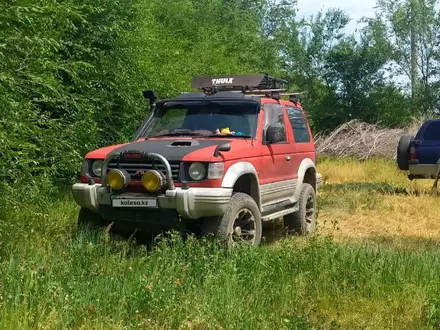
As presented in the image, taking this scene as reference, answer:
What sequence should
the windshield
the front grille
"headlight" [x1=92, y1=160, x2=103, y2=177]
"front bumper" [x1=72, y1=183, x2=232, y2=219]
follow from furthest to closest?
the windshield
"headlight" [x1=92, y1=160, x2=103, y2=177]
the front grille
"front bumper" [x1=72, y1=183, x2=232, y2=219]

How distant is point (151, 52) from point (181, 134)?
22.8 ft

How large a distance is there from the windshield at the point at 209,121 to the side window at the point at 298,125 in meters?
1.20

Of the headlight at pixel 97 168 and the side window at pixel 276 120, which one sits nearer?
the headlight at pixel 97 168

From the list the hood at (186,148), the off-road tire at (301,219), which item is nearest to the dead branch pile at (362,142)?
the off-road tire at (301,219)

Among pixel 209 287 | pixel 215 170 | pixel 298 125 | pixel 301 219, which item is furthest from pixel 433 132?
pixel 209 287

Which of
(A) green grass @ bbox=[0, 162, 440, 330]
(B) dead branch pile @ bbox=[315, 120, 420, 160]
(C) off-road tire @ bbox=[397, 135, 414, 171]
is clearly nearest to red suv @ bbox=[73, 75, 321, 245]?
(A) green grass @ bbox=[0, 162, 440, 330]

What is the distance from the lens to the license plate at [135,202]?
20.0ft

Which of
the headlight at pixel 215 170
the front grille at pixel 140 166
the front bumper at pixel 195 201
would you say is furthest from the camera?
the front grille at pixel 140 166

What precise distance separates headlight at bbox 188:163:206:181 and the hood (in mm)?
72

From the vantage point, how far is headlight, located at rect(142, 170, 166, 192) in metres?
6.05

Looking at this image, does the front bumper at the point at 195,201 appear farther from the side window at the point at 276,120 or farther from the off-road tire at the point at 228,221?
the side window at the point at 276,120

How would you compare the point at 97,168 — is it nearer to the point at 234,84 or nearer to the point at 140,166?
the point at 140,166

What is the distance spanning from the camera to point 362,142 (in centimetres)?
2434

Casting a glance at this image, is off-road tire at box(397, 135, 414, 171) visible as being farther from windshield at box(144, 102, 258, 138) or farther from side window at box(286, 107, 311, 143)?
windshield at box(144, 102, 258, 138)
